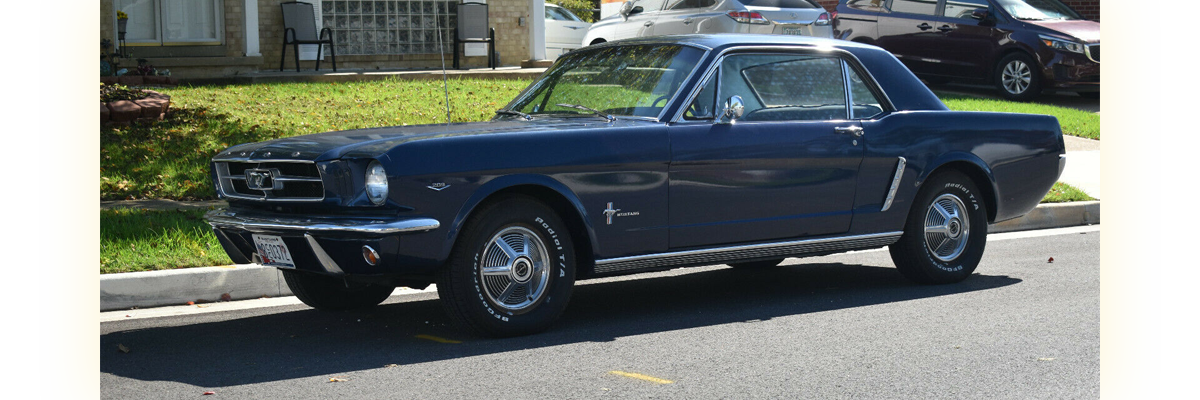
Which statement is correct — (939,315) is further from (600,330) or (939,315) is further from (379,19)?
(379,19)

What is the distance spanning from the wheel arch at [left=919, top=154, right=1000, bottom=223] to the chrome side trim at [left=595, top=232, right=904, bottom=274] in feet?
1.55

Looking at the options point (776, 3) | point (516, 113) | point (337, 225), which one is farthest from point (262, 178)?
point (776, 3)

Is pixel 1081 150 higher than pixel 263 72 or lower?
lower

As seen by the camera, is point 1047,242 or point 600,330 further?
point 1047,242

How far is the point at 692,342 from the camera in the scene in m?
5.84

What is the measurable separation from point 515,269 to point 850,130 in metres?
2.16

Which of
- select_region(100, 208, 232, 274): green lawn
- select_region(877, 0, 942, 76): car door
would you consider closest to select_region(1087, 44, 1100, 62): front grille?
select_region(877, 0, 942, 76): car door

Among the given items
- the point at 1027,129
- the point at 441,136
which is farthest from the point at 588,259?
the point at 1027,129

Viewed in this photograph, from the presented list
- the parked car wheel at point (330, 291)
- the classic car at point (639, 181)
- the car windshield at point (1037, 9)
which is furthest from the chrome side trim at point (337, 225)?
the car windshield at point (1037, 9)

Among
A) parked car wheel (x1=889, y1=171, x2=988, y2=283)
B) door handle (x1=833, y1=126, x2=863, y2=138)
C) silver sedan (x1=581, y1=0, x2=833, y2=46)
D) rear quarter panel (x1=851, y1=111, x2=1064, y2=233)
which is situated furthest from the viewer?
silver sedan (x1=581, y1=0, x2=833, y2=46)

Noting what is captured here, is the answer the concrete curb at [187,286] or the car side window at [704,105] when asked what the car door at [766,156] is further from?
the concrete curb at [187,286]

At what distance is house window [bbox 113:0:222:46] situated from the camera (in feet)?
61.4

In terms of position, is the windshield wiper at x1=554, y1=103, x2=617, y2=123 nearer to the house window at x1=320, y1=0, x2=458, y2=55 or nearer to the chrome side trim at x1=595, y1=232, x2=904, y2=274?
the chrome side trim at x1=595, y1=232, x2=904, y2=274

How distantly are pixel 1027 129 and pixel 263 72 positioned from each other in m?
12.9
